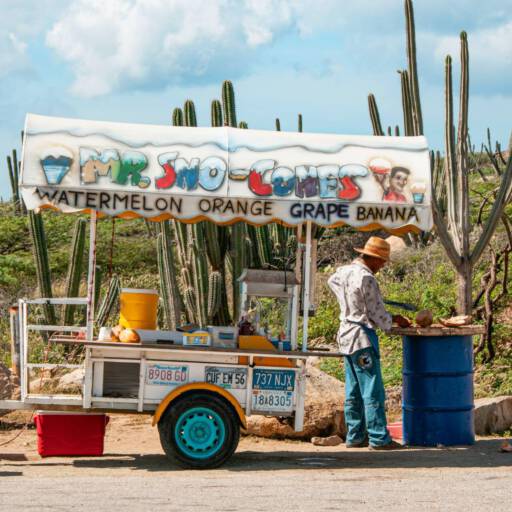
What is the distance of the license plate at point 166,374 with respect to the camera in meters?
8.55

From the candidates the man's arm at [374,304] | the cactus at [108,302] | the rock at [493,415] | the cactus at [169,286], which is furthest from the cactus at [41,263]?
the man's arm at [374,304]

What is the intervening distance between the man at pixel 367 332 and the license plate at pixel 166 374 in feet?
4.98

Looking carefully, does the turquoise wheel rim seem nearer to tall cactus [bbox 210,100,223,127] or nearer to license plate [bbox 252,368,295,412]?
license plate [bbox 252,368,295,412]

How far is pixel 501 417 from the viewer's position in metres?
11.0

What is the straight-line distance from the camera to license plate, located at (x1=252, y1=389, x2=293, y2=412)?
8672mm

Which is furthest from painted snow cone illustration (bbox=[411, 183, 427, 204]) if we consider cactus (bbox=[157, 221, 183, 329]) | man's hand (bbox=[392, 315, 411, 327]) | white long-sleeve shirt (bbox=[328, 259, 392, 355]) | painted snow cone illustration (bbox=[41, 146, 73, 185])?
cactus (bbox=[157, 221, 183, 329])

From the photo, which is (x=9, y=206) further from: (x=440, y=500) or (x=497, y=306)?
(x=440, y=500)

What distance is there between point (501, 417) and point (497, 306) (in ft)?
15.2

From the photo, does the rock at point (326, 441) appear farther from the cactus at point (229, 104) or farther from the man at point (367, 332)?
the cactus at point (229, 104)

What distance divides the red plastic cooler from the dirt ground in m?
0.12

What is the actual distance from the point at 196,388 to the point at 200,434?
1.23ft

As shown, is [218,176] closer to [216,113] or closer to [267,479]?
[267,479]

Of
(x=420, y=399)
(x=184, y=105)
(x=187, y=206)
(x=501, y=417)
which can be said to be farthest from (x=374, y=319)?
(x=184, y=105)

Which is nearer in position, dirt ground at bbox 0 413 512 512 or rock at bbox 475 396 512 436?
dirt ground at bbox 0 413 512 512
